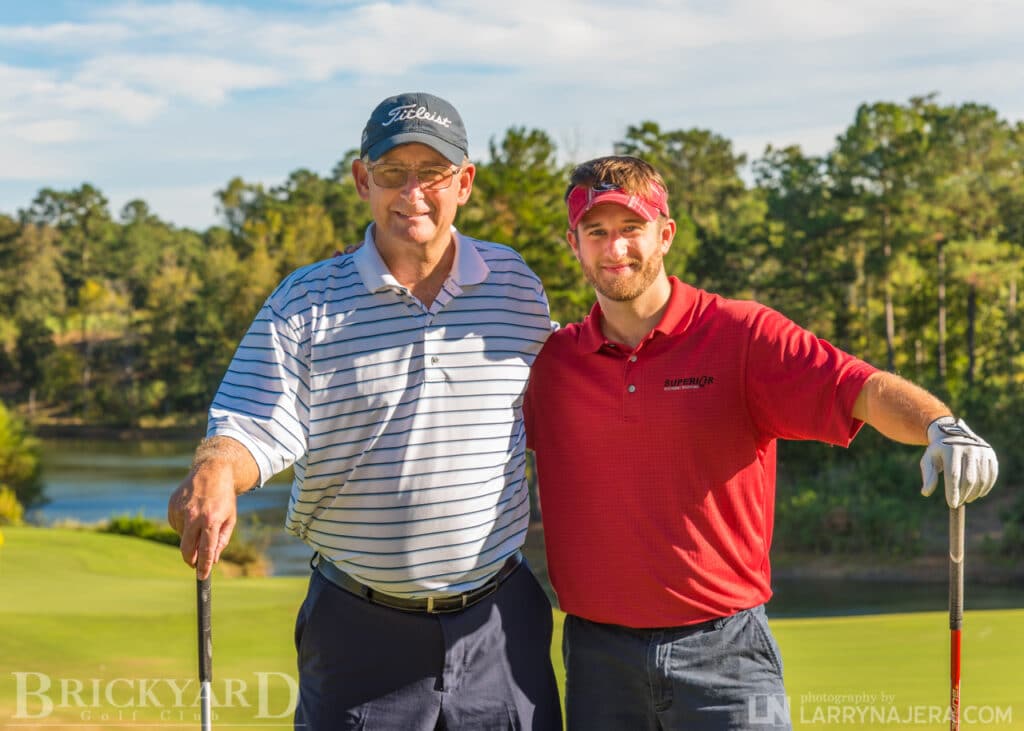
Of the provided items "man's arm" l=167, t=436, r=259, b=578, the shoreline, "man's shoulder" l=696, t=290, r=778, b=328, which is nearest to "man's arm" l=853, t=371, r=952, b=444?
"man's shoulder" l=696, t=290, r=778, b=328

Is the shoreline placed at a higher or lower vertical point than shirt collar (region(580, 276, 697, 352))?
lower

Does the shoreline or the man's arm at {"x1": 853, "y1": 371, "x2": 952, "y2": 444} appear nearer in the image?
the man's arm at {"x1": 853, "y1": 371, "x2": 952, "y2": 444}

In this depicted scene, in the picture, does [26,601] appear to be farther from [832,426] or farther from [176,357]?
[176,357]

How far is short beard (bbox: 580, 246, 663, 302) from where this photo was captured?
125 inches

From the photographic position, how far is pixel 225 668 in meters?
7.46

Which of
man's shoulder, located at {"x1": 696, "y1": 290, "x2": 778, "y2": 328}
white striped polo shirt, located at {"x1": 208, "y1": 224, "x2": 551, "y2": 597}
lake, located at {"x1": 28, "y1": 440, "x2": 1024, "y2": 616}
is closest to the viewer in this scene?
white striped polo shirt, located at {"x1": 208, "y1": 224, "x2": 551, "y2": 597}

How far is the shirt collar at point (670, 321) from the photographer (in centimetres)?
318

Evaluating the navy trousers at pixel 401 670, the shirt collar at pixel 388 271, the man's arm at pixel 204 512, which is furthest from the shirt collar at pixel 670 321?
the man's arm at pixel 204 512

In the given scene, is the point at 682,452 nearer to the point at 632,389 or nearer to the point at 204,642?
the point at 632,389

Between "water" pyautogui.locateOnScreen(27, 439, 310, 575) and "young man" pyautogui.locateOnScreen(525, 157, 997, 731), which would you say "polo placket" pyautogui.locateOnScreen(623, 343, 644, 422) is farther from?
"water" pyautogui.locateOnScreen(27, 439, 310, 575)

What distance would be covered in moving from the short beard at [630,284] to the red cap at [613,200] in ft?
0.41

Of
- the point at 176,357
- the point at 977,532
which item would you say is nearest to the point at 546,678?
the point at 977,532

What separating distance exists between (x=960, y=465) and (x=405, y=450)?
1231mm

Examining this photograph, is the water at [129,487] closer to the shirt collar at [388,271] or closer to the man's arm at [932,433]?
the shirt collar at [388,271]
